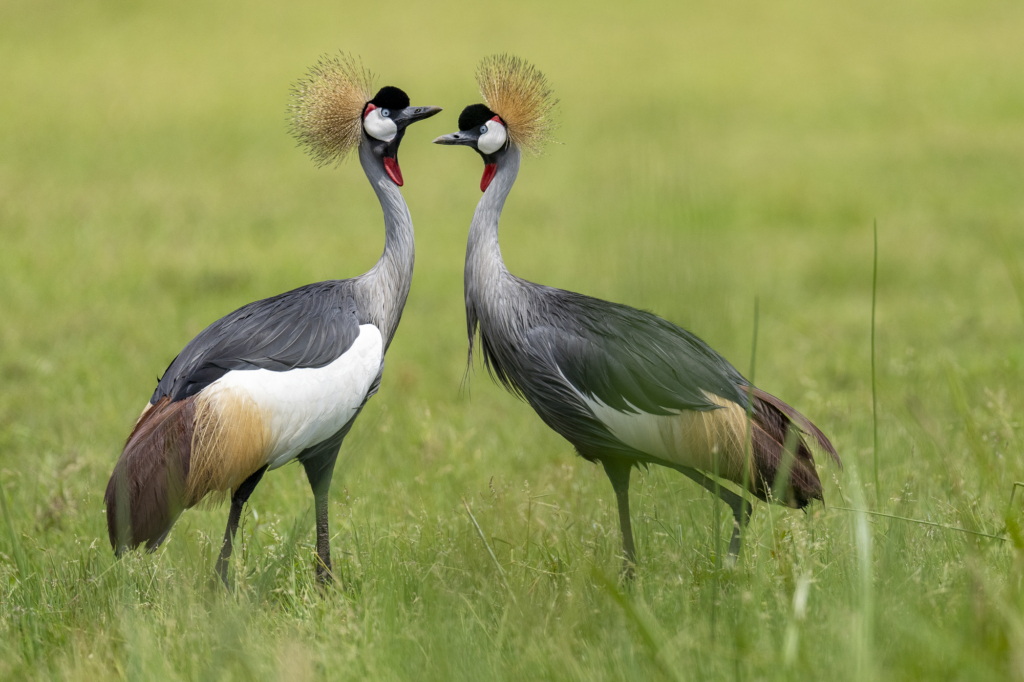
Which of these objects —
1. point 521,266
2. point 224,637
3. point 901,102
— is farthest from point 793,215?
point 224,637

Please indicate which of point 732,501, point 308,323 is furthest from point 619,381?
point 308,323

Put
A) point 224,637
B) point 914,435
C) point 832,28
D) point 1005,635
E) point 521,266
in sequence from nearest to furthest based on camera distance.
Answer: point 1005,635, point 224,637, point 914,435, point 521,266, point 832,28

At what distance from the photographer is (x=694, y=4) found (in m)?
17.8

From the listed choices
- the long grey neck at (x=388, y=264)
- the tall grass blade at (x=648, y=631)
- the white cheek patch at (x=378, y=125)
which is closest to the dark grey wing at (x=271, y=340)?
the long grey neck at (x=388, y=264)

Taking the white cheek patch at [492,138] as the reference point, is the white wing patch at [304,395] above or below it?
below

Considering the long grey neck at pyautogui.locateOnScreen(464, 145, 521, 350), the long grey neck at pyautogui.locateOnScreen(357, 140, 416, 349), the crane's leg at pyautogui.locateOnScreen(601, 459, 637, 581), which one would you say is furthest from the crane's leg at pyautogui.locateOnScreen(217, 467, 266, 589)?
the crane's leg at pyautogui.locateOnScreen(601, 459, 637, 581)

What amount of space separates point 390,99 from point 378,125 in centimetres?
9

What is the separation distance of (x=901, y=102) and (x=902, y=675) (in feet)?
44.2

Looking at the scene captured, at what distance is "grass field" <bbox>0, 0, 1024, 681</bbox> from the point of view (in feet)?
6.37

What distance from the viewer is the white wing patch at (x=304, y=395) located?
260 centimetres

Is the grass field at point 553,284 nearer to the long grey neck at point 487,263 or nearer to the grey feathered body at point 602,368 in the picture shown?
the grey feathered body at point 602,368

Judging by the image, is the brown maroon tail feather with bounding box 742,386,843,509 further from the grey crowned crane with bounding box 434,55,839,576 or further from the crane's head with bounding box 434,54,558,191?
the crane's head with bounding box 434,54,558,191

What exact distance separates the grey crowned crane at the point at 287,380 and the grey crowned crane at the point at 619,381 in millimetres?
296

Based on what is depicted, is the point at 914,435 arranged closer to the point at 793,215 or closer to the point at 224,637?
the point at 224,637
